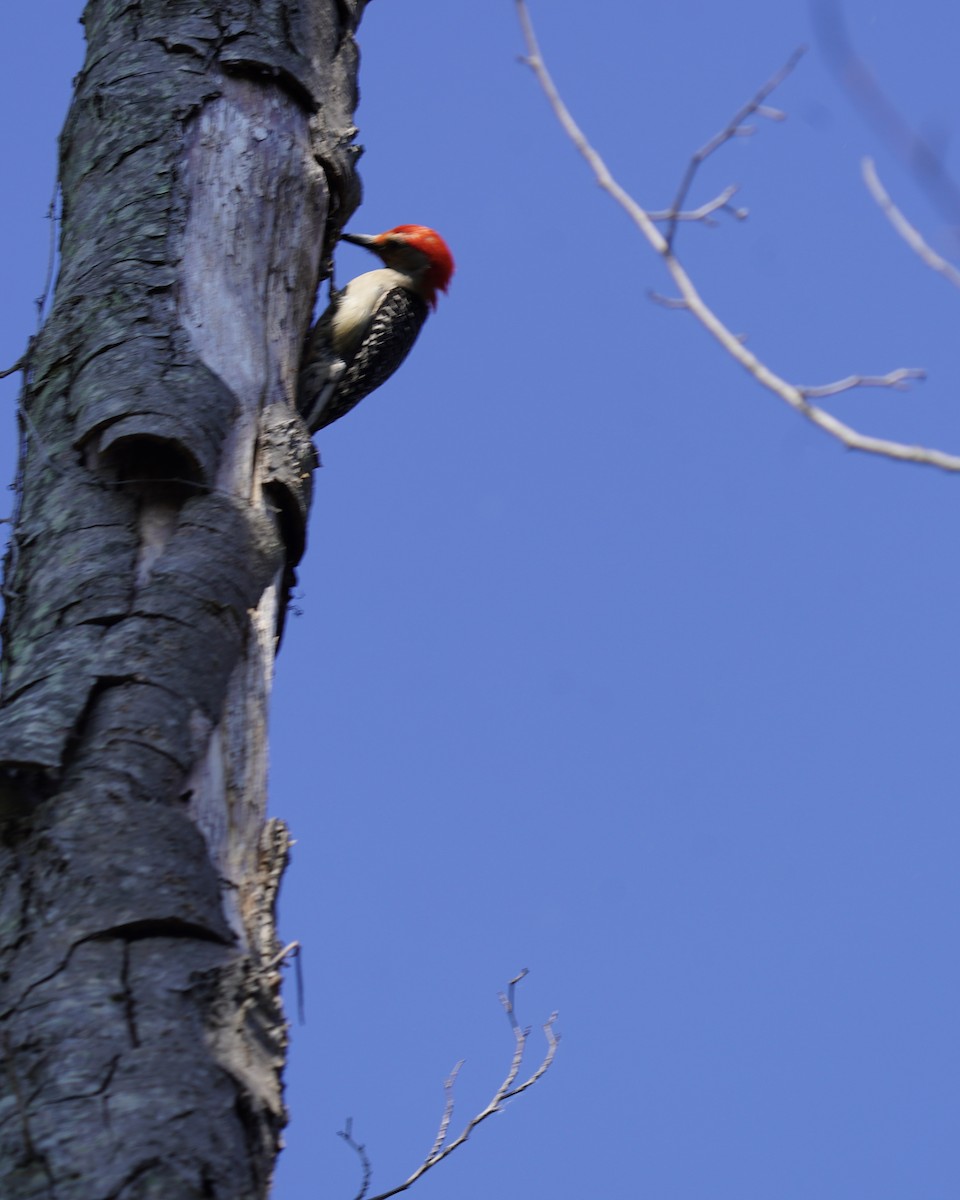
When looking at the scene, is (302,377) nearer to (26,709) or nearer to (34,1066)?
(26,709)

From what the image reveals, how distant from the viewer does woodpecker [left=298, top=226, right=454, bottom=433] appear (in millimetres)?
4512

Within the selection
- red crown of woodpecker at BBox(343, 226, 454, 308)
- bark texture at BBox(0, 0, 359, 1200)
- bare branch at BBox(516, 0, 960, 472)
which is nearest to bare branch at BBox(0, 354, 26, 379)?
bark texture at BBox(0, 0, 359, 1200)

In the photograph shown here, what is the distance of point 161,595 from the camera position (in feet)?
8.44

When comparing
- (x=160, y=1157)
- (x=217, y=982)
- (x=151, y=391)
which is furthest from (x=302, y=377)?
(x=160, y=1157)

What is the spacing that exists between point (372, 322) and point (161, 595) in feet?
10.3

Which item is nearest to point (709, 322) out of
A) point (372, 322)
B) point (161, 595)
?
point (161, 595)

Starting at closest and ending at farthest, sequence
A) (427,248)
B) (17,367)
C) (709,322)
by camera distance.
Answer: (709,322)
(17,367)
(427,248)

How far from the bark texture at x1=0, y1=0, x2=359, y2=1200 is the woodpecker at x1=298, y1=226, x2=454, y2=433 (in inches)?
28.9

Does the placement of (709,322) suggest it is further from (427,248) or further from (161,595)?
(427,248)

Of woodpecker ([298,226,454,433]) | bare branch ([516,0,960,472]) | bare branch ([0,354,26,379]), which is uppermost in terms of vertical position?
woodpecker ([298,226,454,433])

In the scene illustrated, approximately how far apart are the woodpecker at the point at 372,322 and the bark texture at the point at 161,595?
2.41 ft

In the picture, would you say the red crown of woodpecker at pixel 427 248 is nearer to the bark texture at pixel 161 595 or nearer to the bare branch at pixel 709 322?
the bark texture at pixel 161 595

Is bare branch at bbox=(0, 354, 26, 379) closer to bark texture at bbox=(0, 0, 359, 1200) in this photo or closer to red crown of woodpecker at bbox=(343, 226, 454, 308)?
bark texture at bbox=(0, 0, 359, 1200)

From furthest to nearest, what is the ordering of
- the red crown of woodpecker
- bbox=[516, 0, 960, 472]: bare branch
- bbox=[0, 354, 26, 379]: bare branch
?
the red crown of woodpecker < bbox=[0, 354, 26, 379]: bare branch < bbox=[516, 0, 960, 472]: bare branch
